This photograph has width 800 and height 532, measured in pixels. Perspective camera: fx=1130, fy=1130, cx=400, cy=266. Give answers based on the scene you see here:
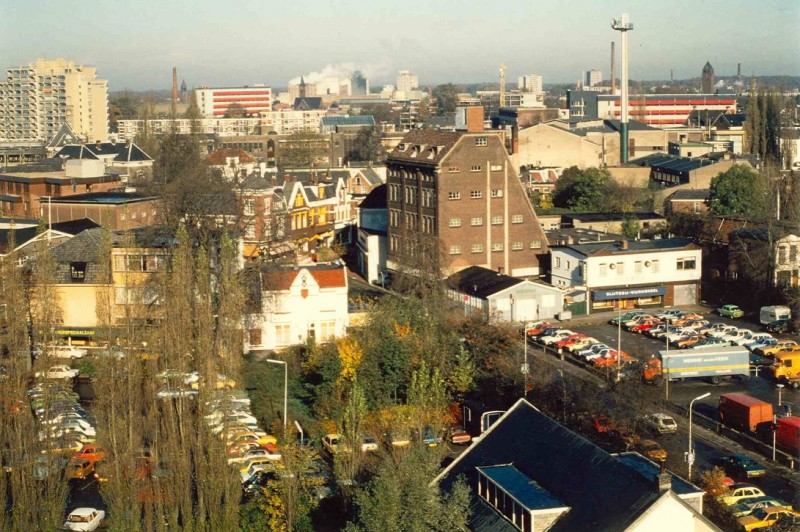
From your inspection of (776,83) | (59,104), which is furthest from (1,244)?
(59,104)

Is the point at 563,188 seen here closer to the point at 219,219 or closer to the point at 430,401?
the point at 219,219

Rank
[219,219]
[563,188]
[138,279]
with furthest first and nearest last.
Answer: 1. [563,188]
2. [219,219]
3. [138,279]

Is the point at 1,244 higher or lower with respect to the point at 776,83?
lower

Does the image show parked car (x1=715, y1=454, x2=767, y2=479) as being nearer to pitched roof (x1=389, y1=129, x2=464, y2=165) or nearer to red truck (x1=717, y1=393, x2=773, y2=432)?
red truck (x1=717, y1=393, x2=773, y2=432)

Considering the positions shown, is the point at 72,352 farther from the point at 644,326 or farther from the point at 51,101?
the point at 51,101

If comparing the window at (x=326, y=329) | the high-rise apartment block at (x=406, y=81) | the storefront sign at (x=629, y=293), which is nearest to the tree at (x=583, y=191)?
the storefront sign at (x=629, y=293)

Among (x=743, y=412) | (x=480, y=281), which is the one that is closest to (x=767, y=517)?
(x=743, y=412)
